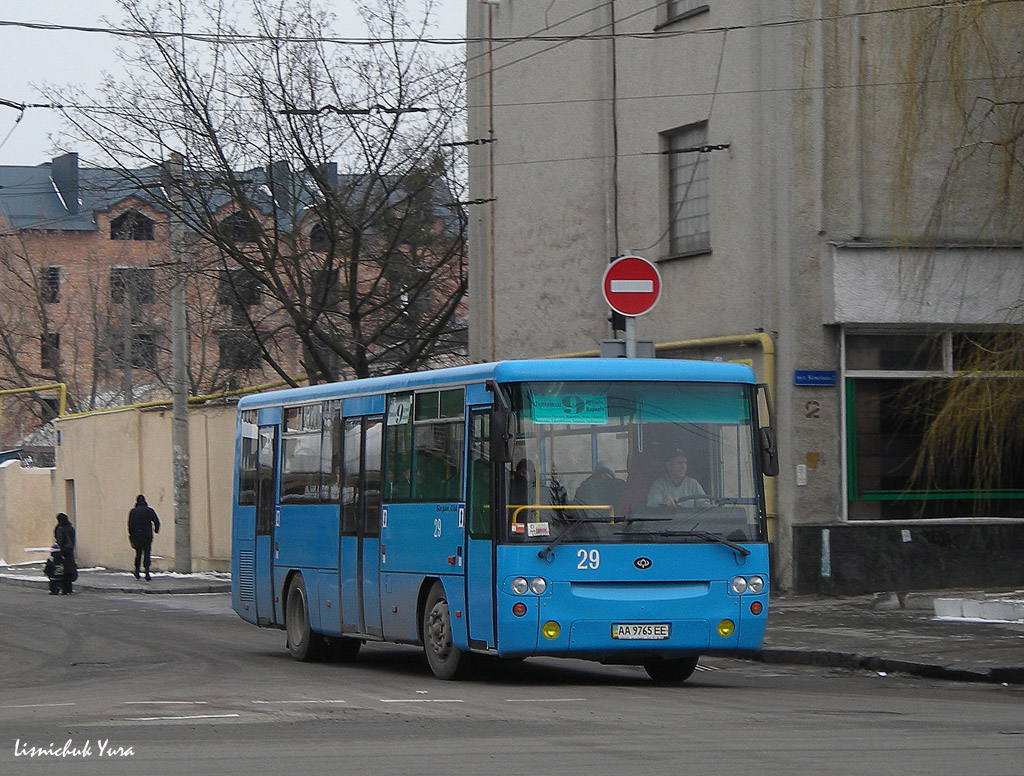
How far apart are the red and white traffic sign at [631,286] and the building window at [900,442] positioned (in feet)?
19.5

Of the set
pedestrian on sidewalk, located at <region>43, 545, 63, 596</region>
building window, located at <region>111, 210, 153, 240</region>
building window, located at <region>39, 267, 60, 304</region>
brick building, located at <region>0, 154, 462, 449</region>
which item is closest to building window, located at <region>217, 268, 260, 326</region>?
brick building, located at <region>0, 154, 462, 449</region>

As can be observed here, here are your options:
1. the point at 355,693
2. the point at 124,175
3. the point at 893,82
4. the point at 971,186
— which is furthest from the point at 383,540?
the point at 124,175

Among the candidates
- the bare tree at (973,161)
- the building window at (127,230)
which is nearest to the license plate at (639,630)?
the bare tree at (973,161)

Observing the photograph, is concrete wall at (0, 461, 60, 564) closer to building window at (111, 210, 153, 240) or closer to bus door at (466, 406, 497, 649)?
building window at (111, 210, 153, 240)

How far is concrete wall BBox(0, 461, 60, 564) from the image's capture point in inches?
2130

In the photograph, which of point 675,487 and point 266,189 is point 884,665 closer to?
point 675,487

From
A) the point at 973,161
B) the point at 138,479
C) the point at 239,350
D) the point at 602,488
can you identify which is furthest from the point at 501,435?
the point at 239,350

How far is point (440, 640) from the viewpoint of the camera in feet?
48.1

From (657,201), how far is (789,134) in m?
3.30

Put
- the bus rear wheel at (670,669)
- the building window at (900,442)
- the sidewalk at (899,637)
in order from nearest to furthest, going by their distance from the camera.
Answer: the bus rear wheel at (670,669), the sidewalk at (899,637), the building window at (900,442)

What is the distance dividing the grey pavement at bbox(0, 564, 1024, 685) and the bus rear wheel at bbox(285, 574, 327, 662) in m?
4.40

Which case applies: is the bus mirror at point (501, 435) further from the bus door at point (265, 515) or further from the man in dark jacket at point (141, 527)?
the man in dark jacket at point (141, 527)

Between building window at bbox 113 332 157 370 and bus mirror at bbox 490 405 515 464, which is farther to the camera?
building window at bbox 113 332 157 370

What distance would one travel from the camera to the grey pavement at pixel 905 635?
15.0m
